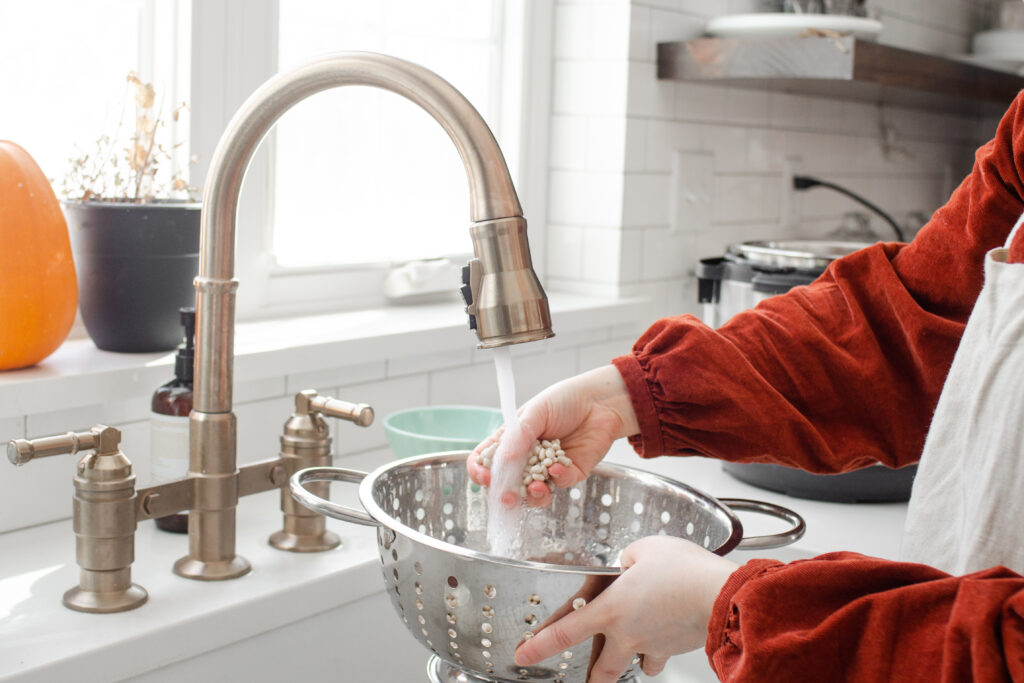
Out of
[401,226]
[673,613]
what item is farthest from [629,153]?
[673,613]

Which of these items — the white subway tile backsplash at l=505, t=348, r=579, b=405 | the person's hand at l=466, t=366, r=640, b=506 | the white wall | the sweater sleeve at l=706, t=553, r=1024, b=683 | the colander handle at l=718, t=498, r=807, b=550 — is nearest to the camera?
the sweater sleeve at l=706, t=553, r=1024, b=683

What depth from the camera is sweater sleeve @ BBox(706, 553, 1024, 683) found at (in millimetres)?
564

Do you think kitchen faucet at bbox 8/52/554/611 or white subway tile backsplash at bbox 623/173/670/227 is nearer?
kitchen faucet at bbox 8/52/554/611

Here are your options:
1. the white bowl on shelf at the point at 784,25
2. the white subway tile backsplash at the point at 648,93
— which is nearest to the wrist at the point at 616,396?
the white subway tile backsplash at the point at 648,93

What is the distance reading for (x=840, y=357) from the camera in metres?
1.00

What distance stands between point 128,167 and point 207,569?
0.49 metres

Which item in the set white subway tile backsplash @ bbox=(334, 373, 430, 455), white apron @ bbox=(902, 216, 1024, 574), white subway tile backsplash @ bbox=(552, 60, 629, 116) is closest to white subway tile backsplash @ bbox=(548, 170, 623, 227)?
white subway tile backsplash @ bbox=(552, 60, 629, 116)

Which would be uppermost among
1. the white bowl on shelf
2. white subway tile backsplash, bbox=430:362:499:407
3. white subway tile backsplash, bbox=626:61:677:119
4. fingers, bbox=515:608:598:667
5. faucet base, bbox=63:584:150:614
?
the white bowl on shelf

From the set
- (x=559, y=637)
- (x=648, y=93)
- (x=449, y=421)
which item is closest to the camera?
(x=559, y=637)

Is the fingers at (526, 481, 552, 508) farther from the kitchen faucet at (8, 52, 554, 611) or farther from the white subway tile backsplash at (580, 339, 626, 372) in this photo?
the white subway tile backsplash at (580, 339, 626, 372)

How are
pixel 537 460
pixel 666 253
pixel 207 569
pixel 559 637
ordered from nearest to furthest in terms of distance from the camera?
pixel 559 637
pixel 537 460
pixel 207 569
pixel 666 253

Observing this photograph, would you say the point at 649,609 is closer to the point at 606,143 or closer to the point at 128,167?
the point at 128,167

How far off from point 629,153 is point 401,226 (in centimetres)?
42

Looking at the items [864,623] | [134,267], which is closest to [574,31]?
[134,267]
